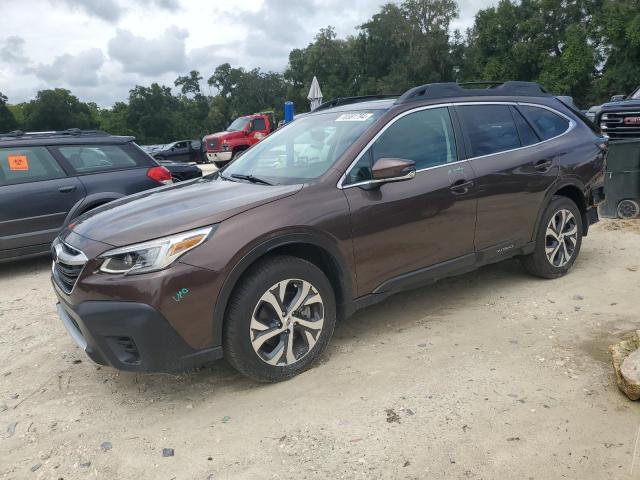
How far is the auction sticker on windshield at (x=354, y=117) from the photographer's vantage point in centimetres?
389

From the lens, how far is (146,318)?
282 centimetres

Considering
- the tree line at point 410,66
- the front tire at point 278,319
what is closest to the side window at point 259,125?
the tree line at point 410,66

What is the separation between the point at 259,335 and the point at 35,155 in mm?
4712

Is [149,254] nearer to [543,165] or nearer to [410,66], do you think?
[543,165]

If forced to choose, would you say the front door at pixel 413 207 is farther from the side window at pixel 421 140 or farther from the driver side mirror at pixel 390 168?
the driver side mirror at pixel 390 168

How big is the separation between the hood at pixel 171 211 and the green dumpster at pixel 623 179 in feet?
18.2

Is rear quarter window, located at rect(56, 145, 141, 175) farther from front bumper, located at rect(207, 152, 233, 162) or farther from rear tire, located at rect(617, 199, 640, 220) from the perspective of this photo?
front bumper, located at rect(207, 152, 233, 162)

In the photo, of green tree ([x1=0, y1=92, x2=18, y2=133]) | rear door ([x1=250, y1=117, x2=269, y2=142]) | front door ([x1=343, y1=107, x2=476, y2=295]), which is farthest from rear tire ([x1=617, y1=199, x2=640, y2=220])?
green tree ([x1=0, y1=92, x2=18, y2=133])

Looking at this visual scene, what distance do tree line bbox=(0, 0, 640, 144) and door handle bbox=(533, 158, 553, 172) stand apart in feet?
10.8

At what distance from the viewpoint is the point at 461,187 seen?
402 centimetres

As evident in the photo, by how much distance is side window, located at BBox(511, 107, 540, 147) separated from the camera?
4.61 m

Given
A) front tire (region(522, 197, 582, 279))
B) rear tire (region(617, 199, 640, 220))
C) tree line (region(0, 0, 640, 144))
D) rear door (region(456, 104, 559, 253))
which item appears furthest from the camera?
A: tree line (region(0, 0, 640, 144))

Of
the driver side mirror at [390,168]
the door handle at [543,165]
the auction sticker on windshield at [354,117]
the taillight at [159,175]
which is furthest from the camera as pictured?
the taillight at [159,175]

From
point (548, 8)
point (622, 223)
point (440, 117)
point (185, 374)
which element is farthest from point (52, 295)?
point (548, 8)
